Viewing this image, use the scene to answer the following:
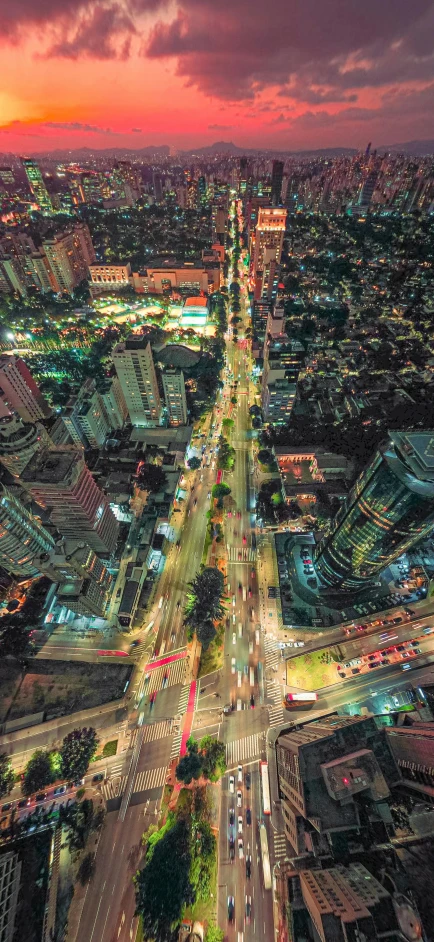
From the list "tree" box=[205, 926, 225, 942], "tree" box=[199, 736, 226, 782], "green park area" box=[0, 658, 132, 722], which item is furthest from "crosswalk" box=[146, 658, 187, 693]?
"tree" box=[205, 926, 225, 942]

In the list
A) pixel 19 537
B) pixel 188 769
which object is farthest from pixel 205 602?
pixel 19 537

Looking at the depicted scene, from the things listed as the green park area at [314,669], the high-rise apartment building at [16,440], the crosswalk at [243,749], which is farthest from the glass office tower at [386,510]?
the high-rise apartment building at [16,440]

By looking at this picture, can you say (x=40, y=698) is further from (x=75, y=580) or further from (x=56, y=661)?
(x=75, y=580)

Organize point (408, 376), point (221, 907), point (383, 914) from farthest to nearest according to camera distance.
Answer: point (408, 376)
point (221, 907)
point (383, 914)

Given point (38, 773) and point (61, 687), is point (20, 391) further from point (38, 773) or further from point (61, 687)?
point (38, 773)

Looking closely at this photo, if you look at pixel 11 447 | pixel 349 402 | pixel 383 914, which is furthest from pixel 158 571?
pixel 349 402

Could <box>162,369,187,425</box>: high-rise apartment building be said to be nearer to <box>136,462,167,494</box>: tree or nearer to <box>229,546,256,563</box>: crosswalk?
<box>136,462,167,494</box>: tree

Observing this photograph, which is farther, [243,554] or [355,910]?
[243,554]
